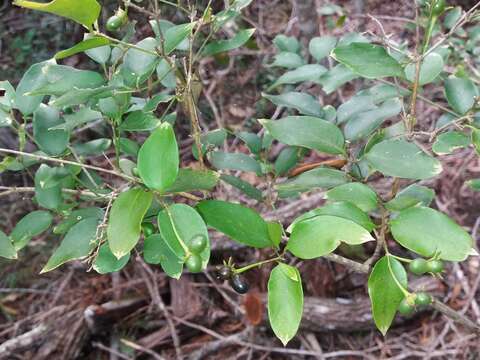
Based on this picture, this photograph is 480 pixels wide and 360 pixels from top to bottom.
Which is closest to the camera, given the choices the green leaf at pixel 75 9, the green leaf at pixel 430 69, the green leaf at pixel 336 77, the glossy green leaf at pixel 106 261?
the green leaf at pixel 75 9

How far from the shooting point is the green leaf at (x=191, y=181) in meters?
0.73

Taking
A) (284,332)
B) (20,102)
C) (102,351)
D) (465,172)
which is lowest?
(102,351)

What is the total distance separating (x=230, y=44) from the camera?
40.1 inches

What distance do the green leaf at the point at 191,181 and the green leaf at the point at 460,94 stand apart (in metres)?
0.45

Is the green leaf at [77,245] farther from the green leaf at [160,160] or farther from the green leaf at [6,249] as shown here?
the green leaf at [160,160]

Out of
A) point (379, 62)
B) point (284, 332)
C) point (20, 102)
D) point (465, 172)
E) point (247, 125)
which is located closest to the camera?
point (284, 332)

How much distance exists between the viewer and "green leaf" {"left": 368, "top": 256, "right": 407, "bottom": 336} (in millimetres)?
697

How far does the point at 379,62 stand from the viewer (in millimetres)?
793

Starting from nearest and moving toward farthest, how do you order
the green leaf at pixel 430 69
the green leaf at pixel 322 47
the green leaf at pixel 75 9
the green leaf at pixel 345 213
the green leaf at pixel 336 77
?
the green leaf at pixel 75 9 < the green leaf at pixel 345 213 < the green leaf at pixel 430 69 < the green leaf at pixel 336 77 < the green leaf at pixel 322 47

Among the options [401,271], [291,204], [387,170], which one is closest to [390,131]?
[387,170]

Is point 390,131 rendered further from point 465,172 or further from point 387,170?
point 465,172

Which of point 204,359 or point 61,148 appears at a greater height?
point 61,148

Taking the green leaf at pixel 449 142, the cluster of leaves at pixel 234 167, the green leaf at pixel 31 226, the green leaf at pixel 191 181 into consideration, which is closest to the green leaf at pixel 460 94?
the cluster of leaves at pixel 234 167

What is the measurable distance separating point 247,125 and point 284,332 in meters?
1.69
